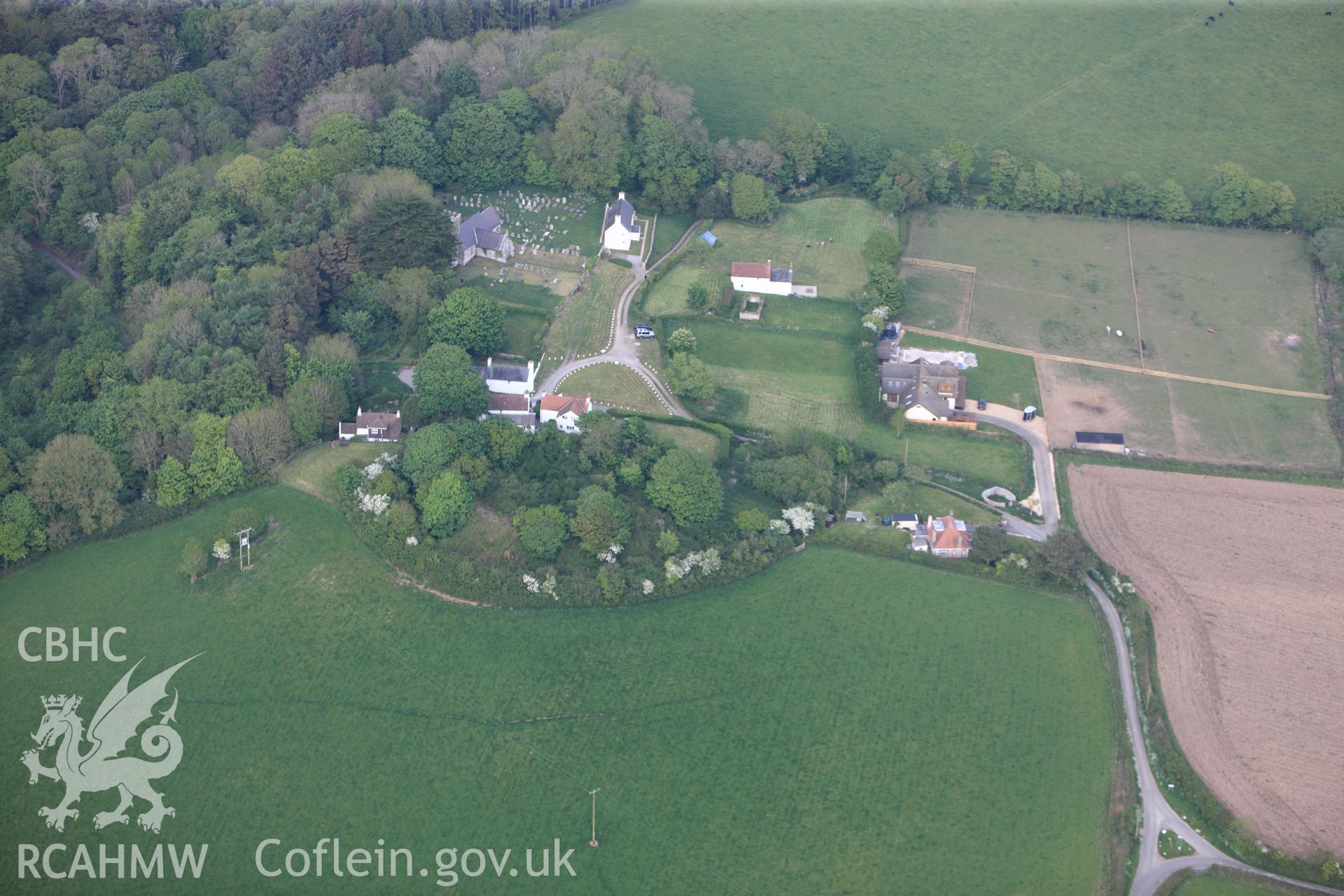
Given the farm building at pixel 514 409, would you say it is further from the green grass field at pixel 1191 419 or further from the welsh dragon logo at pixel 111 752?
the green grass field at pixel 1191 419

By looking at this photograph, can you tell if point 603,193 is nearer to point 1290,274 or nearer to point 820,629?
point 820,629

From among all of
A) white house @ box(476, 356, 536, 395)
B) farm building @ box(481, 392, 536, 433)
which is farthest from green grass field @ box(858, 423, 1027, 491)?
white house @ box(476, 356, 536, 395)

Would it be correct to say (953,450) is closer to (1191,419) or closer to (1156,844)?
(1191,419)

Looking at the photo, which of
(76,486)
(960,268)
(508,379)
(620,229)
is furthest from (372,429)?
(960,268)

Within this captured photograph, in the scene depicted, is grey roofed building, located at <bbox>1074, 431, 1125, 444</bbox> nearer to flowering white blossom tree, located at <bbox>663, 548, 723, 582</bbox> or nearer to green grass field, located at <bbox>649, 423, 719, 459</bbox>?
green grass field, located at <bbox>649, 423, 719, 459</bbox>

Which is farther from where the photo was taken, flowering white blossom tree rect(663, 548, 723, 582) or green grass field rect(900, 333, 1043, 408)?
green grass field rect(900, 333, 1043, 408)

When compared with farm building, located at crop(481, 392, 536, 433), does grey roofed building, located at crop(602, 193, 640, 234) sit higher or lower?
higher

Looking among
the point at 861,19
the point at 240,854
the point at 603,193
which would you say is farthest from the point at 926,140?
the point at 240,854
